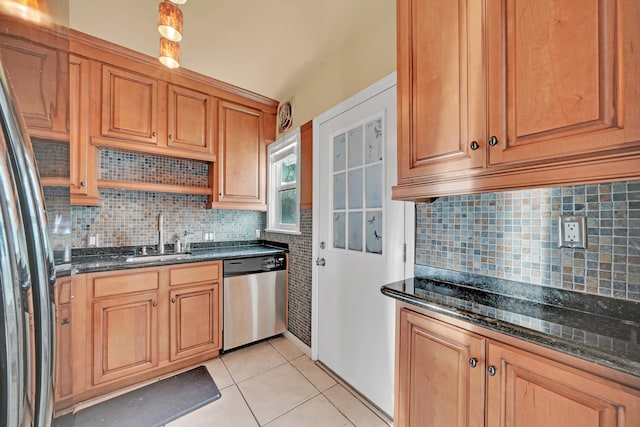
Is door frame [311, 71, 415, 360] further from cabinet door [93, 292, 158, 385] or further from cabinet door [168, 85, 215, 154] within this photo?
cabinet door [93, 292, 158, 385]

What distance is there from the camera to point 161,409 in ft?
5.15

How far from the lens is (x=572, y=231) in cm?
89

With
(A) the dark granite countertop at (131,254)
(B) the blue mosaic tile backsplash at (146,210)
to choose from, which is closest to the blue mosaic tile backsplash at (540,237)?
(A) the dark granite countertop at (131,254)

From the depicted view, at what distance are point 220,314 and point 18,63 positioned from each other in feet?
7.06

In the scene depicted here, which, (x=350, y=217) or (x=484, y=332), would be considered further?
(x=350, y=217)

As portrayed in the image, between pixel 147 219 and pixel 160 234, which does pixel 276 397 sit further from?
pixel 147 219

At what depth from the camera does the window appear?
7.95ft

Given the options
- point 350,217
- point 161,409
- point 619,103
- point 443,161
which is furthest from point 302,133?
point 161,409

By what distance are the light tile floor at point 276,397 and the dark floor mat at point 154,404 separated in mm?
71

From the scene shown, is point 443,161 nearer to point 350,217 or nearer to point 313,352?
point 350,217

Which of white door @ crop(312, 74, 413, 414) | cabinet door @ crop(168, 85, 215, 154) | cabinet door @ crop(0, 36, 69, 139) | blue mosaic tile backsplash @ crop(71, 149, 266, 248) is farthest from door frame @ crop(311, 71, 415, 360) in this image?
cabinet door @ crop(0, 36, 69, 139)

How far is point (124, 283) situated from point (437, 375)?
6.72ft

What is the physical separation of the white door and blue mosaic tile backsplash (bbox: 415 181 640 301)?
259mm

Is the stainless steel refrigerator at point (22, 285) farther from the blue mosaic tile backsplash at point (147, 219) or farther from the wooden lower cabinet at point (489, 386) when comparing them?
the blue mosaic tile backsplash at point (147, 219)
